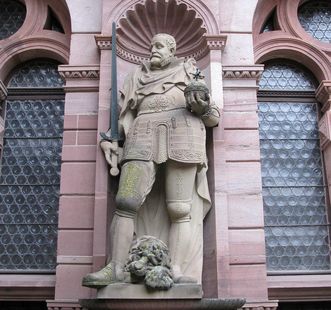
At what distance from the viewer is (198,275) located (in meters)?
6.11

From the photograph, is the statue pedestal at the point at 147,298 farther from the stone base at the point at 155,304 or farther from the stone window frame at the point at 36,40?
the stone window frame at the point at 36,40

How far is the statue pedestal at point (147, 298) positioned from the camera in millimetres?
Answer: 5402

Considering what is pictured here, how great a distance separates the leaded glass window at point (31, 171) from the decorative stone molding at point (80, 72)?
872mm

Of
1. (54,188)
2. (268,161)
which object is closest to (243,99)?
(268,161)

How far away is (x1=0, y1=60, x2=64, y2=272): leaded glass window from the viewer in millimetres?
7699

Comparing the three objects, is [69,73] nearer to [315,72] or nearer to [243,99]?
[243,99]

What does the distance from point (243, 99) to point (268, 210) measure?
1.67 metres

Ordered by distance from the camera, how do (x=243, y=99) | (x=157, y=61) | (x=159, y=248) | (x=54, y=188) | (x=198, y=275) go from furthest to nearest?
(x=54, y=188), (x=243, y=99), (x=157, y=61), (x=198, y=275), (x=159, y=248)

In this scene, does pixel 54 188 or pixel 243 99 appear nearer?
pixel 243 99

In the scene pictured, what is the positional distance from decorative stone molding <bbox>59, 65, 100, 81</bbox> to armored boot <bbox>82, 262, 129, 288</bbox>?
2.94 meters

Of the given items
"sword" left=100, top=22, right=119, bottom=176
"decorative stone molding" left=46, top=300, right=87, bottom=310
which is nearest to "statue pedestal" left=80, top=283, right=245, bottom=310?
"decorative stone molding" left=46, top=300, right=87, bottom=310

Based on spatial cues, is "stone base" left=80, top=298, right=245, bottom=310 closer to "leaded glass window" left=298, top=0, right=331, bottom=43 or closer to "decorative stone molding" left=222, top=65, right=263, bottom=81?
"decorative stone molding" left=222, top=65, right=263, bottom=81

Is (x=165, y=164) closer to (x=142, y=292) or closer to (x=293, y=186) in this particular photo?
(x=142, y=292)

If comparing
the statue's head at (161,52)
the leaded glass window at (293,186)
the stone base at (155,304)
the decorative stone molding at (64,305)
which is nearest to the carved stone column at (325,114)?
the leaded glass window at (293,186)
